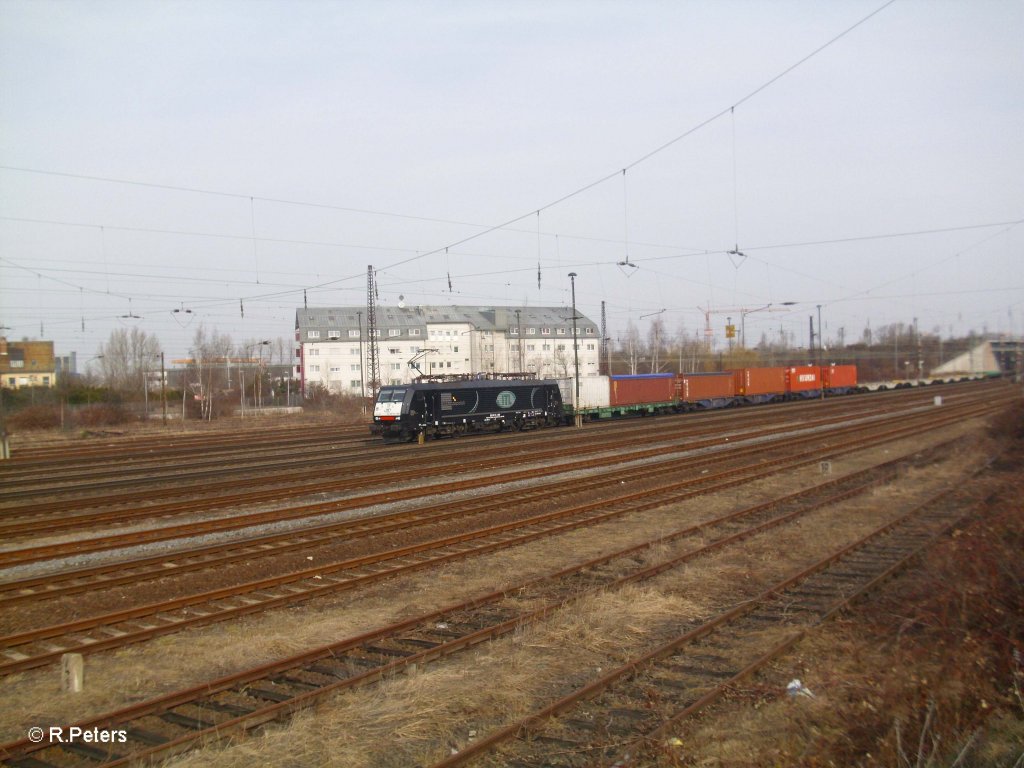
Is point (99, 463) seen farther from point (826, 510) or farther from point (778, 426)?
point (778, 426)

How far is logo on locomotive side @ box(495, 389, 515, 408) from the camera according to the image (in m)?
37.8

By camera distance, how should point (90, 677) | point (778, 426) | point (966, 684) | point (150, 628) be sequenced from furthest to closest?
point (778, 426) → point (150, 628) → point (90, 677) → point (966, 684)

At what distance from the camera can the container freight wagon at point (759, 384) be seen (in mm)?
57938

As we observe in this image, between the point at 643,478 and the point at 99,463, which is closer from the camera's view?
the point at 643,478

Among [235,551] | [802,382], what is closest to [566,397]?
[802,382]

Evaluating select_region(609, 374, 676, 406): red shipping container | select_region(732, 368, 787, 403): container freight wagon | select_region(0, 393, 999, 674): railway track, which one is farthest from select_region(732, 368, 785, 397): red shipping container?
select_region(0, 393, 999, 674): railway track

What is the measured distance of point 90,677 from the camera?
25.1ft

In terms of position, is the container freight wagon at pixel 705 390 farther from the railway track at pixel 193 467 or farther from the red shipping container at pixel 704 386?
the railway track at pixel 193 467

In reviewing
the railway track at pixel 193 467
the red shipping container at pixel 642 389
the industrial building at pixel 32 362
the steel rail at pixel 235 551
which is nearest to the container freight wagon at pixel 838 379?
the red shipping container at pixel 642 389

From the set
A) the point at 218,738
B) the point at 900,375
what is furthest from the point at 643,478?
the point at 900,375

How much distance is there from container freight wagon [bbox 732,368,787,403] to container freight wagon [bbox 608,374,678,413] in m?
7.79

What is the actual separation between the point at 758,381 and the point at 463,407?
31184 mm

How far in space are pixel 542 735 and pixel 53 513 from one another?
1624 cm

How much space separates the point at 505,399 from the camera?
125 ft
